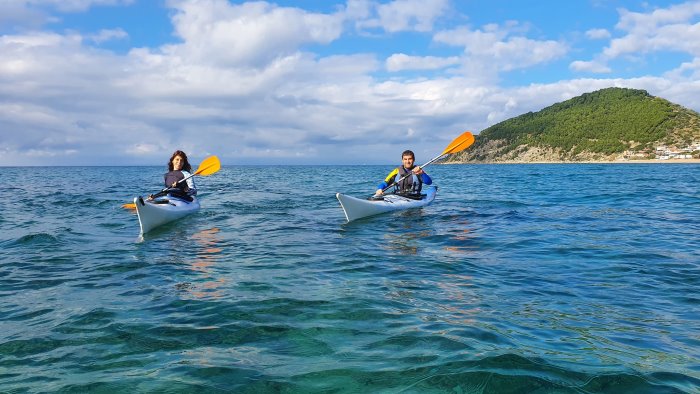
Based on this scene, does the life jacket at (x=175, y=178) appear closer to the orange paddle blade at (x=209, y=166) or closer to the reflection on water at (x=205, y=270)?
the orange paddle blade at (x=209, y=166)

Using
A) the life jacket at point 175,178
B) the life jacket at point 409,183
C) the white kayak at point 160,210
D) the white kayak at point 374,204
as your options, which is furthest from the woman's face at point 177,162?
the life jacket at point 409,183

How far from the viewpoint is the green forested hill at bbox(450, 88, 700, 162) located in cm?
10444

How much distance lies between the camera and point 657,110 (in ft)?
382

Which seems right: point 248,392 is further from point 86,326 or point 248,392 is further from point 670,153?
point 670,153

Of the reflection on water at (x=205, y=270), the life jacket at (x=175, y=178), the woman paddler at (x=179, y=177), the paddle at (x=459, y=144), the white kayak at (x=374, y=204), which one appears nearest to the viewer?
the reflection on water at (x=205, y=270)

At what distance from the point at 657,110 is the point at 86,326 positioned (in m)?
143

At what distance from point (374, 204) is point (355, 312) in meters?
8.05

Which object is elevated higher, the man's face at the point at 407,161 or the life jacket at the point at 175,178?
the man's face at the point at 407,161

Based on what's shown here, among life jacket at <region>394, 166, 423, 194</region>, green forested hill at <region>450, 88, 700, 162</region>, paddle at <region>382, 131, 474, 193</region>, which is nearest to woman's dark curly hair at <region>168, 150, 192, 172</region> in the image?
life jacket at <region>394, 166, 423, 194</region>

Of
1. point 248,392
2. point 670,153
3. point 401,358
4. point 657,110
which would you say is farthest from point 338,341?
point 657,110

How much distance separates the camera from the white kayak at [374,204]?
11.8 m

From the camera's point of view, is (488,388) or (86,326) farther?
(86,326)

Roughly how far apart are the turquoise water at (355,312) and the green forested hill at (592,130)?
114 meters

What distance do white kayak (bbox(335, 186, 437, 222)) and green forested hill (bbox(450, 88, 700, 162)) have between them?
108 m
